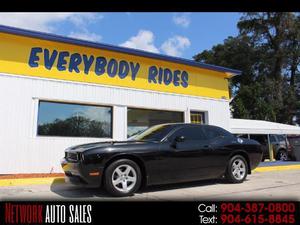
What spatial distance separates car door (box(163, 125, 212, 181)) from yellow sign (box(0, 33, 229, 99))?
5.14 m

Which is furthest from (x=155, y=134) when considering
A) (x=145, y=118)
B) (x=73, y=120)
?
(x=145, y=118)

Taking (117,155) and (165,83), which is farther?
(165,83)

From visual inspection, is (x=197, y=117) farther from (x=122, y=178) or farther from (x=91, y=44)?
(x=122, y=178)

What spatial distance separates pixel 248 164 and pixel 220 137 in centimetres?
118

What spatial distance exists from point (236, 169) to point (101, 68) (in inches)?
241

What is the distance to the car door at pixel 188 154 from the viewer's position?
26.1ft

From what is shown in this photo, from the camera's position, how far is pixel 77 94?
39.6 feet

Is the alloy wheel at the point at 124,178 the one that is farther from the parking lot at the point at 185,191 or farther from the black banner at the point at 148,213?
the black banner at the point at 148,213

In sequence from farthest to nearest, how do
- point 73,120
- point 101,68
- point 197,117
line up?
1. point 197,117
2. point 101,68
3. point 73,120

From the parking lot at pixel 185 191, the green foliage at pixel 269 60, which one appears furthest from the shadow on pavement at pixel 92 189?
the green foliage at pixel 269 60

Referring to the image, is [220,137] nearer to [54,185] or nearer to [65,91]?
[54,185]

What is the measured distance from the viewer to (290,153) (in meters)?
18.7

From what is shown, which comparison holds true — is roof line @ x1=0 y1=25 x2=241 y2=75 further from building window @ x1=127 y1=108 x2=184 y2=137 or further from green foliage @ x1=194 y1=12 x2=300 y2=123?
green foliage @ x1=194 y1=12 x2=300 y2=123
